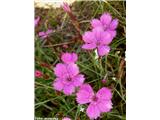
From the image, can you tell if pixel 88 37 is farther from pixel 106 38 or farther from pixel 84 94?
pixel 84 94

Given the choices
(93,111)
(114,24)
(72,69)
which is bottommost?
(93,111)

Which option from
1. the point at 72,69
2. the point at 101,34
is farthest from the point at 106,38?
the point at 72,69

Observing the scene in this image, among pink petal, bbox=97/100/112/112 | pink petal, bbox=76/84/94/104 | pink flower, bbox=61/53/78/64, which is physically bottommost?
pink petal, bbox=97/100/112/112

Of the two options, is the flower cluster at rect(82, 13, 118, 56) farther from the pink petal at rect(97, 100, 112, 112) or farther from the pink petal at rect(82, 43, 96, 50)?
the pink petal at rect(97, 100, 112, 112)

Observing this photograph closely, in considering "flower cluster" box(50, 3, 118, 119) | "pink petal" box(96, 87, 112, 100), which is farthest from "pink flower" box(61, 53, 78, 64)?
"pink petal" box(96, 87, 112, 100)

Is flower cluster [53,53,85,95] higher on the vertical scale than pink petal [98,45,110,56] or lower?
lower
